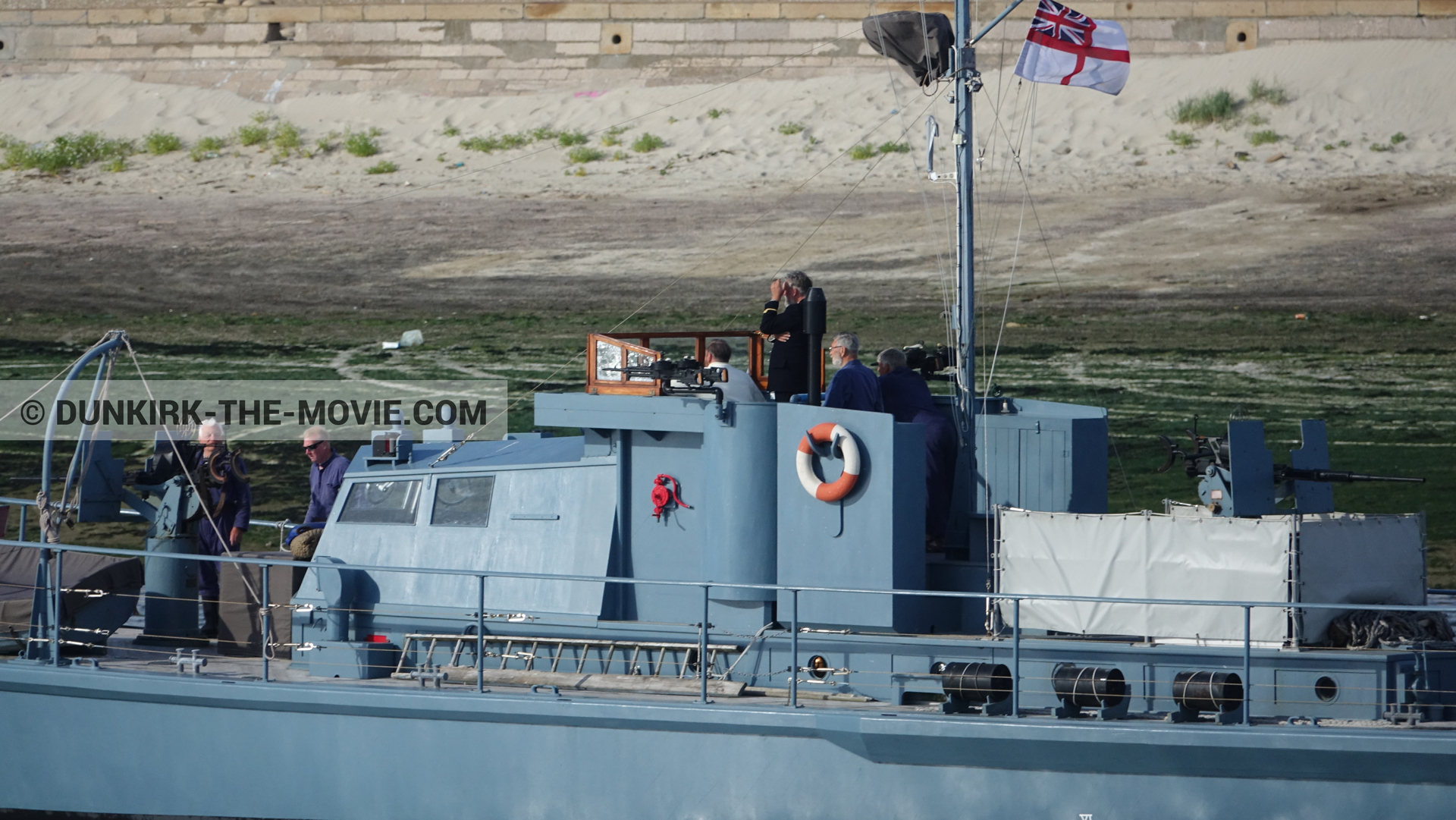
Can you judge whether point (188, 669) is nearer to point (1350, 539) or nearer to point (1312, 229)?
point (1350, 539)

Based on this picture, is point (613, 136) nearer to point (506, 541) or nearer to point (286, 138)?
point (286, 138)

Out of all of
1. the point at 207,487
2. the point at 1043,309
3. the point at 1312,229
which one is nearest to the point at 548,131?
the point at 1043,309

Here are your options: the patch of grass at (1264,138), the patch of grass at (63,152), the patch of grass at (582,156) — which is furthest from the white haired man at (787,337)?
the patch of grass at (63,152)

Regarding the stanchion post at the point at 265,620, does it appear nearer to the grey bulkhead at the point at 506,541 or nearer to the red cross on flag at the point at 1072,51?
the grey bulkhead at the point at 506,541

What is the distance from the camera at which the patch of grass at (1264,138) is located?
123 ft

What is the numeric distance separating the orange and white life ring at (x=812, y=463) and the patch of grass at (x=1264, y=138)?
3063cm

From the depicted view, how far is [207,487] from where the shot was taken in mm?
11492

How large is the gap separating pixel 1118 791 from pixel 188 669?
217 inches

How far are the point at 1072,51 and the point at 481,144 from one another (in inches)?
1139

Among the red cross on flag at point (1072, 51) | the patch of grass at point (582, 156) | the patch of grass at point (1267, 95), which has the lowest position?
the red cross on flag at point (1072, 51)

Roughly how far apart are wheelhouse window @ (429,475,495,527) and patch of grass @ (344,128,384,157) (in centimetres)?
2982

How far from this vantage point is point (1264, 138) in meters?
37.6

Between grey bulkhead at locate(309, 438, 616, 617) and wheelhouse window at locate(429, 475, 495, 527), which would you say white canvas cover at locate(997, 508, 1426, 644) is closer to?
grey bulkhead at locate(309, 438, 616, 617)

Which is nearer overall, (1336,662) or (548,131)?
(1336,662)
